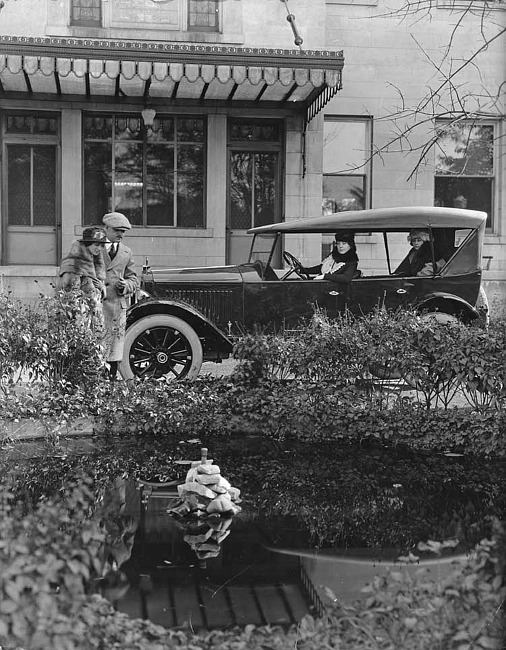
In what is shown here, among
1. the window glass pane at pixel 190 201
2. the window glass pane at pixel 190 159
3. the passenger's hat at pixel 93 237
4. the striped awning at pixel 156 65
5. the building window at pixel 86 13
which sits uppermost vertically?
the building window at pixel 86 13

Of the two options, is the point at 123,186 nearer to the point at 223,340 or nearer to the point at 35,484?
the point at 223,340

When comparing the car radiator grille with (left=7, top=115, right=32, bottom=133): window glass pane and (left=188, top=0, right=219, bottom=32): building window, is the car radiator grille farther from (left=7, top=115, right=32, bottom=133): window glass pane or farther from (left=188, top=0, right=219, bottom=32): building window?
(left=188, top=0, right=219, bottom=32): building window

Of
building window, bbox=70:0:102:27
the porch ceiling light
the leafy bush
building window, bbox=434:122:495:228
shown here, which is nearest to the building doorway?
the porch ceiling light

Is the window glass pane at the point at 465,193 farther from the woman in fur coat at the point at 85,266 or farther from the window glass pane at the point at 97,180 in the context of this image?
the woman in fur coat at the point at 85,266

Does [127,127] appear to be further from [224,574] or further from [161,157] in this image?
[224,574]

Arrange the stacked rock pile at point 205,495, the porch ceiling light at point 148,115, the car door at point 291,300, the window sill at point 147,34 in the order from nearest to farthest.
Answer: the stacked rock pile at point 205,495 < the car door at point 291,300 < the window sill at point 147,34 < the porch ceiling light at point 148,115

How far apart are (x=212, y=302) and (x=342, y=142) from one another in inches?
337

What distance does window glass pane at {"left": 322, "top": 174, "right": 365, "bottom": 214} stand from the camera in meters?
17.9

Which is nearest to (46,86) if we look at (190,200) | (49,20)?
(49,20)

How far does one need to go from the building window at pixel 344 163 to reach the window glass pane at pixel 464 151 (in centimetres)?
169

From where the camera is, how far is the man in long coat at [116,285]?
9.16 m

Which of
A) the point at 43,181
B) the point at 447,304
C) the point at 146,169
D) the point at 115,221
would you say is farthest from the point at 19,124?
the point at 447,304

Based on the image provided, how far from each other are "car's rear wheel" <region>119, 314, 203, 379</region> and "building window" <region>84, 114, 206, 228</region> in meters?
7.64

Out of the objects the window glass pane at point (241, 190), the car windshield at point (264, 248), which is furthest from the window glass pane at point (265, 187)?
the car windshield at point (264, 248)
